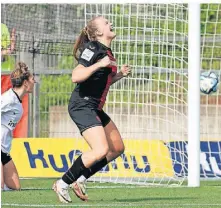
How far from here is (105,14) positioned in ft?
47.5

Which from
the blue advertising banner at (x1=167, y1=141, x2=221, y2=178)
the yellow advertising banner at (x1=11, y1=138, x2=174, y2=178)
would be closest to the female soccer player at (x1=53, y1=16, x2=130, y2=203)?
the blue advertising banner at (x1=167, y1=141, x2=221, y2=178)

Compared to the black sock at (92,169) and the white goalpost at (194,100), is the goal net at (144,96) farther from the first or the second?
the black sock at (92,169)

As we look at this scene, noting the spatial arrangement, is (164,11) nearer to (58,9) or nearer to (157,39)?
(157,39)

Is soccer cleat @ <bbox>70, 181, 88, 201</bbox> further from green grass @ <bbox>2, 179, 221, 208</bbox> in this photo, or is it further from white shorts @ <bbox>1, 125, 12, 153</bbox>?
white shorts @ <bbox>1, 125, 12, 153</bbox>

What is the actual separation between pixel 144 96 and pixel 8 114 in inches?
104

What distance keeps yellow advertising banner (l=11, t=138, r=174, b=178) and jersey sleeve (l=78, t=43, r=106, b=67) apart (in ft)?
16.4

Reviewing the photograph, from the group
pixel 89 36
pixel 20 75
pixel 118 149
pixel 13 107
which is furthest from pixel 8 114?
pixel 118 149

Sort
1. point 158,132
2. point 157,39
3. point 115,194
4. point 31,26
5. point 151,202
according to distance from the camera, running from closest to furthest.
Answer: point 151,202 → point 115,194 → point 157,39 → point 158,132 → point 31,26

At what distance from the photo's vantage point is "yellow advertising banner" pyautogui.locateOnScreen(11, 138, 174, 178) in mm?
15023

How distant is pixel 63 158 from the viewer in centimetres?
1595

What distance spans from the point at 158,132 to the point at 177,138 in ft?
1.90

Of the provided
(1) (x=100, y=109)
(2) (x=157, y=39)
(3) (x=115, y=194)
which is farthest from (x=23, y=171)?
(1) (x=100, y=109)

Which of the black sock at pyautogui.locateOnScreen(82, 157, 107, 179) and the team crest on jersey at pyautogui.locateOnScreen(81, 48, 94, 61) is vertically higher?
the team crest on jersey at pyautogui.locateOnScreen(81, 48, 94, 61)

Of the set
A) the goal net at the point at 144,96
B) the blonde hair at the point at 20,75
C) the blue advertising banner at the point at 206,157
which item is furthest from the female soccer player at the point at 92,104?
the blue advertising banner at the point at 206,157
